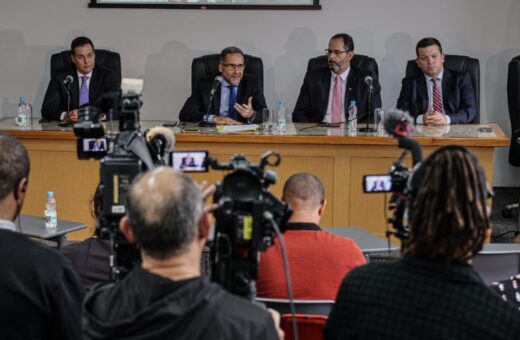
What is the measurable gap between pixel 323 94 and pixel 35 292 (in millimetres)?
4295

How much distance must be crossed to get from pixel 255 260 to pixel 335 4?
529 centimetres

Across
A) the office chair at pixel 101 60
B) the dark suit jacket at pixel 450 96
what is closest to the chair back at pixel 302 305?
the dark suit jacket at pixel 450 96

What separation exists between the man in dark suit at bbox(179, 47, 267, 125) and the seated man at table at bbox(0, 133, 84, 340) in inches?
151

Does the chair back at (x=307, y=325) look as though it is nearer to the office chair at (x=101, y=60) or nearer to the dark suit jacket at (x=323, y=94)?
the dark suit jacket at (x=323, y=94)

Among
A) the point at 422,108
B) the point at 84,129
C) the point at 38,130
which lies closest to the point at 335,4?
the point at 422,108

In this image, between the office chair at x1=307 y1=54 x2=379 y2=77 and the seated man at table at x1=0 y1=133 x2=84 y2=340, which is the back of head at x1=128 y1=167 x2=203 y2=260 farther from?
the office chair at x1=307 y1=54 x2=379 y2=77

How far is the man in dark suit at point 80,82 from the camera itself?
6.21 meters

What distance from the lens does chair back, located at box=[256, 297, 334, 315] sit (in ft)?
8.44

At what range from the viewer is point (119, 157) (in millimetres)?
2291

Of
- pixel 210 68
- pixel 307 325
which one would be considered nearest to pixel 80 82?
pixel 210 68

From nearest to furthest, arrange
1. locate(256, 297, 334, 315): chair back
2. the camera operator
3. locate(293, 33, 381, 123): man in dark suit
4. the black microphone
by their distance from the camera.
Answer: the camera operator, the black microphone, locate(256, 297, 334, 315): chair back, locate(293, 33, 381, 123): man in dark suit

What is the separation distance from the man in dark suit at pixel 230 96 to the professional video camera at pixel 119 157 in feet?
11.0

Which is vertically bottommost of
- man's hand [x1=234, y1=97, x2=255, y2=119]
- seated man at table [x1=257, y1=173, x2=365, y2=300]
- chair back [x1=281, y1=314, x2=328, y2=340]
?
chair back [x1=281, y1=314, x2=328, y2=340]

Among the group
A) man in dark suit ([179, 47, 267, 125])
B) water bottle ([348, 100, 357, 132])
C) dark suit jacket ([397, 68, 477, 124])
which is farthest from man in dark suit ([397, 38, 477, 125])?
man in dark suit ([179, 47, 267, 125])
